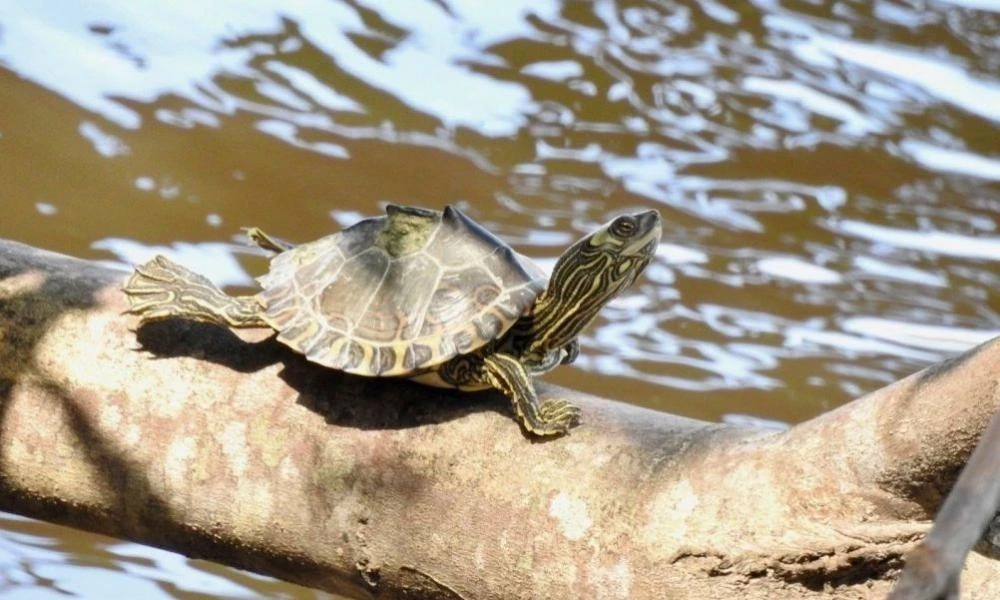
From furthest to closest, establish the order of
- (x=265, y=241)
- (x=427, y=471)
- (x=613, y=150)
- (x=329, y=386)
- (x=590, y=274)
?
(x=613, y=150) < (x=265, y=241) < (x=590, y=274) < (x=329, y=386) < (x=427, y=471)

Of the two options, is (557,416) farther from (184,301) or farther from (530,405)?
(184,301)

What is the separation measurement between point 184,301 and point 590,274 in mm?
674

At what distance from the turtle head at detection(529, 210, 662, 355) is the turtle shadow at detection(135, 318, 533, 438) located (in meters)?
0.18

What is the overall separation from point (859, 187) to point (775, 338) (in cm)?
108

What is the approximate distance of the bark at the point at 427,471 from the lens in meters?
1.55

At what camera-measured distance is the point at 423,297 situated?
1988mm

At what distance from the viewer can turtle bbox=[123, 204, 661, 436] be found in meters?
1.90

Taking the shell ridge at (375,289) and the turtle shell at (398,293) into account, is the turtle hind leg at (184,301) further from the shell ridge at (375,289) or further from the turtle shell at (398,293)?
the shell ridge at (375,289)

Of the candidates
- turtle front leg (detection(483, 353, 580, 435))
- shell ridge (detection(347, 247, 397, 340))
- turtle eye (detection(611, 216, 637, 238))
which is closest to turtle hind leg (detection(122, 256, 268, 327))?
shell ridge (detection(347, 247, 397, 340))

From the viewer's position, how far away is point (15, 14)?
15.9 ft

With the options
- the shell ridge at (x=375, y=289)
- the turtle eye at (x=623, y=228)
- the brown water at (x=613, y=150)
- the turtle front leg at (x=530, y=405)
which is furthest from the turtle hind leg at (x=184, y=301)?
the brown water at (x=613, y=150)

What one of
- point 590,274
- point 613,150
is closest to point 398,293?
point 590,274

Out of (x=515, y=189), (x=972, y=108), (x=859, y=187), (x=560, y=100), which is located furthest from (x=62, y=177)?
(x=972, y=108)

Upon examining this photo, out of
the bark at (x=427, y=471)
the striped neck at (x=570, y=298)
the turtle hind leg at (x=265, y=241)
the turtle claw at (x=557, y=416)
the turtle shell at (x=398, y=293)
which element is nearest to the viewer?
the bark at (x=427, y=471)
